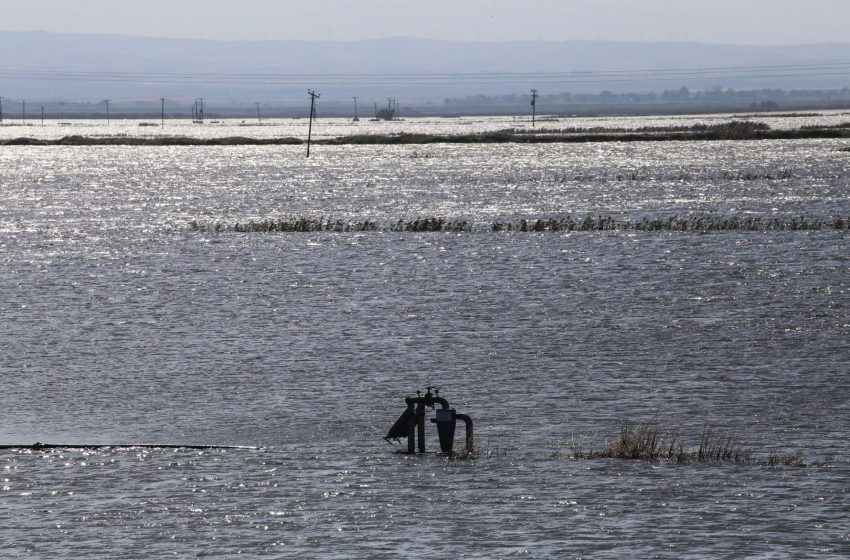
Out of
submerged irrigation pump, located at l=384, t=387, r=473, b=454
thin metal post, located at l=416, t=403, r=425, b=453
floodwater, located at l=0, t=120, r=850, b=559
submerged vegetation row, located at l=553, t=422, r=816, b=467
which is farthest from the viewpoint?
thin metal post, located at l=416, t=403, r=425, b=453

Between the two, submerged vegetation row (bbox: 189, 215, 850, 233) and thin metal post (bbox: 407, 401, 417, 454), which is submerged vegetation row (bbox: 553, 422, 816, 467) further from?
submerged vegetation row (bbox: 189, 215, 850, 233)

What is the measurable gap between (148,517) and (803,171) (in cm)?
11458

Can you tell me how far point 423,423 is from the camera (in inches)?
958

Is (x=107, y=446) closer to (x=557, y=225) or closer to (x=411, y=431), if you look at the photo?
(x=411, y=431)

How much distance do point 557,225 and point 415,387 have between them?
145 feet

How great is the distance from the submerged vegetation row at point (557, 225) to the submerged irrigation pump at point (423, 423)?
1941 inches

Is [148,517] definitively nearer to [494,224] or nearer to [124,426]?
[124,426]

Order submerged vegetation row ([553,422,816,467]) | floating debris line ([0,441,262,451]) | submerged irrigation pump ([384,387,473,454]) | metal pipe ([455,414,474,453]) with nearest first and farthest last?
submerged vegetation row ([553,422,816,467])
submerged irrigation pump ([384,387,473,454])
metal pipe ([455,414,474,453])
floating debris line ([0,441,262,451])

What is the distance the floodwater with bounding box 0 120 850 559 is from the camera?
1986 centimetres

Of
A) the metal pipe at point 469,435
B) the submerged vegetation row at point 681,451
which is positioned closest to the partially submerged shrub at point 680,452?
the submerged vegetation row at point 681,451

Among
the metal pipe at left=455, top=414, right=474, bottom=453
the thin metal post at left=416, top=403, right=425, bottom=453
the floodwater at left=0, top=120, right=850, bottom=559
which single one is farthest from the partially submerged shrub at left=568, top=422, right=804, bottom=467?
the thin metal post at left=416, top=403, right=425, bottom=453

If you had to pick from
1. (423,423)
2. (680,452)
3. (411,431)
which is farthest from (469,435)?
(680,452)

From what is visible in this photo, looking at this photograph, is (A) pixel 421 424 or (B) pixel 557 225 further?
(B) pixel 557 225

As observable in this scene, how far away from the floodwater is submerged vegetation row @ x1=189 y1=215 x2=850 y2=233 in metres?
2.04
